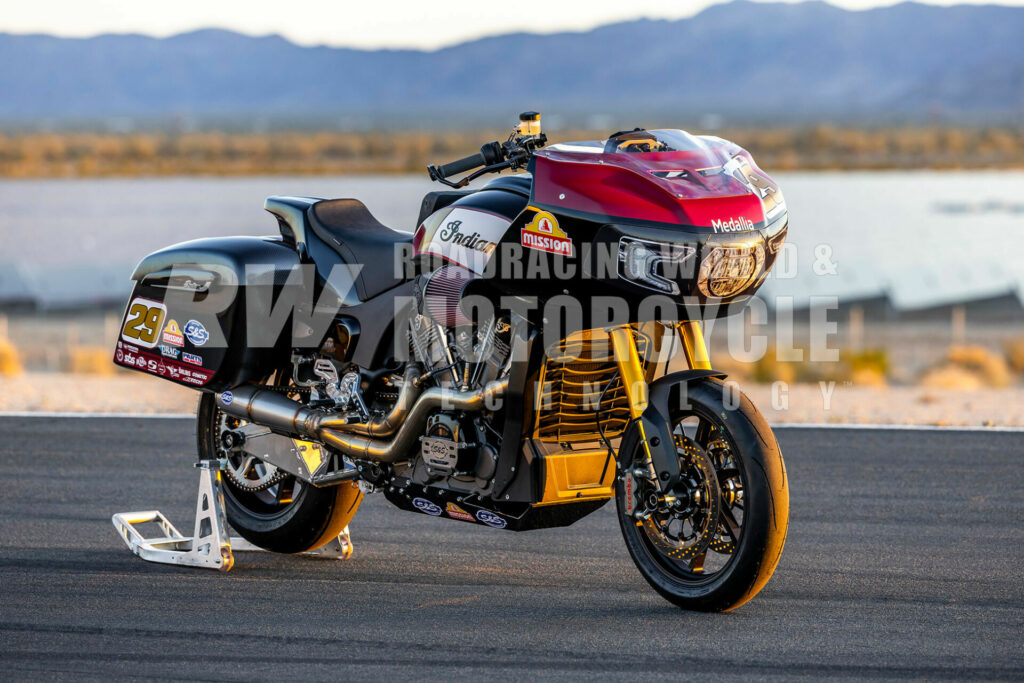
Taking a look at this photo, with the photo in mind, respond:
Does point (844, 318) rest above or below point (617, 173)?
below

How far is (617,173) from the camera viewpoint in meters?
5.37

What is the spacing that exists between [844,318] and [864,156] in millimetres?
62801

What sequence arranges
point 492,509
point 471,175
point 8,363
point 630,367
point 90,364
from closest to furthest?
point 630,367, point 492,509, point 471,175, point 8,363, point 90,364

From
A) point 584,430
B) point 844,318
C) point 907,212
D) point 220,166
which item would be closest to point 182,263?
point 584,430

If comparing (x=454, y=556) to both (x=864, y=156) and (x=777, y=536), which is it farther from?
(x=864, y=156)

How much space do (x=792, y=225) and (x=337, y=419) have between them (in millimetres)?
42797

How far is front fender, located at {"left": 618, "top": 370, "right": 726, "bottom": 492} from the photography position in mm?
5488

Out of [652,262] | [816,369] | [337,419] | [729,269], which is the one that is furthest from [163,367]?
[816,369]

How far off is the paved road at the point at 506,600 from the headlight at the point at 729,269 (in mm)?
1361

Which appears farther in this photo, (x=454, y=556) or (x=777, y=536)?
(x=454, y=556)

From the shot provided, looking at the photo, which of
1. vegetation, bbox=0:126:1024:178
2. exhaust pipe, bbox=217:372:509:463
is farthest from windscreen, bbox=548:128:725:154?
vegetation, bbox=0:126:1024:178

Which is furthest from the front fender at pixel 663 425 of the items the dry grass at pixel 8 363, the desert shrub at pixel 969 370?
the desert shrub at pixel 969 370

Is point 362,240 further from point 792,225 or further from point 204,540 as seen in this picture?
point 792,225

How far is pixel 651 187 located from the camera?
528cm
